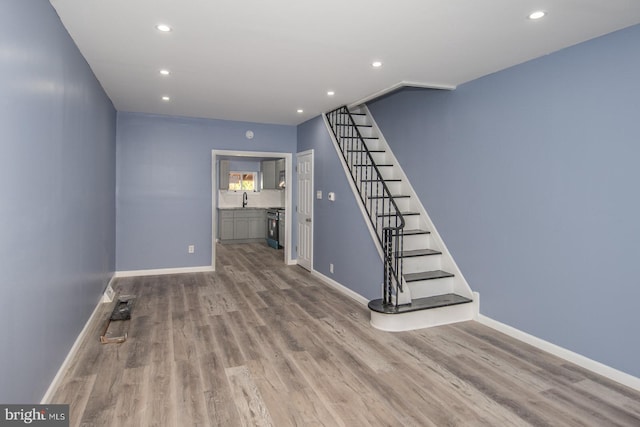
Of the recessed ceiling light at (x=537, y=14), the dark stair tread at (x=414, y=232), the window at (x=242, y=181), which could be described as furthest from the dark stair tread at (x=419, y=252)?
the window at (x=242, y=181)

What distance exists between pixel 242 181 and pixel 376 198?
604cm

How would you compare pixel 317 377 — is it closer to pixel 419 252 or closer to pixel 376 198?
pixel 419 252

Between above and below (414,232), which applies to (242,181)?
above

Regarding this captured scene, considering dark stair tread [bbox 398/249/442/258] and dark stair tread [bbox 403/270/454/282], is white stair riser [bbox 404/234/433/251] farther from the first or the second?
dark stair tread [bbox 403/270/454/282]

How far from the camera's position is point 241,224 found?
9500 millimetres

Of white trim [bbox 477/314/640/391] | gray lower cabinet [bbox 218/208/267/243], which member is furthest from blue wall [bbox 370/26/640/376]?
gray lower cabinet [bbox 218/208/267/243]

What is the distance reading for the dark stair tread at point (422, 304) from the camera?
3.92 m

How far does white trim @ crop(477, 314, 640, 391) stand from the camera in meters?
2.80

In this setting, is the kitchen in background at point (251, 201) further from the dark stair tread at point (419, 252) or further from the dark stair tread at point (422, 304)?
the dark stair tread at point (422, 304)

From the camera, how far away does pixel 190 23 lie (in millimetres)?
2723

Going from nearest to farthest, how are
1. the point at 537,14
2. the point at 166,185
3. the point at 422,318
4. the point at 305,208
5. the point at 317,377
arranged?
the point at 537,14 < the point at 317,377 < the point at 422,318 < the point at 166,185 < the point at 305,208

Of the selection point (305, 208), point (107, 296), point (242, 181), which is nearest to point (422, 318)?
point (305, 208)

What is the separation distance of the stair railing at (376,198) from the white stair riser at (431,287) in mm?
214

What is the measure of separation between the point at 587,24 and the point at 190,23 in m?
2.74
